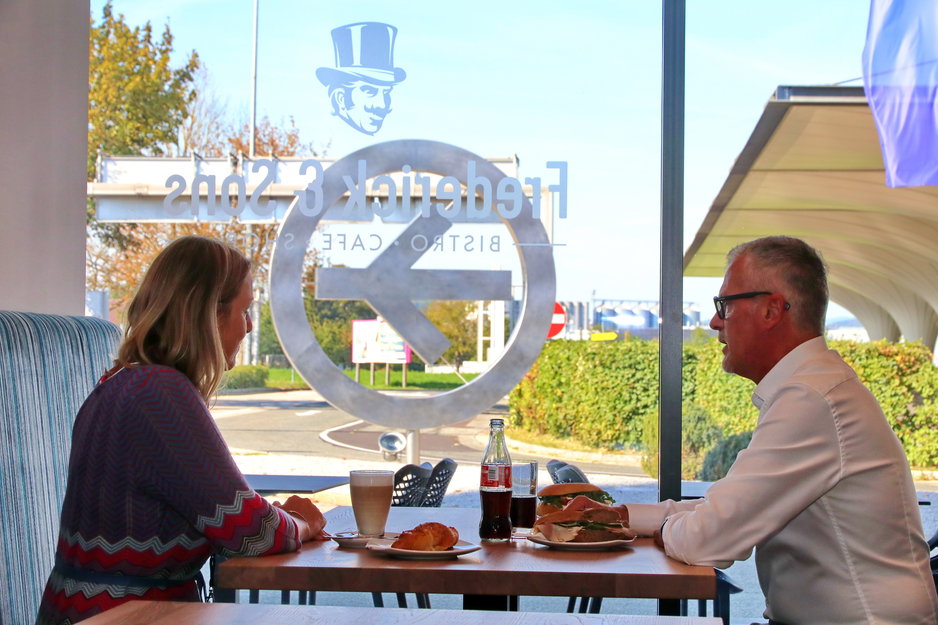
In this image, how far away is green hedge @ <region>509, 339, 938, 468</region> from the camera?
3.56 meters

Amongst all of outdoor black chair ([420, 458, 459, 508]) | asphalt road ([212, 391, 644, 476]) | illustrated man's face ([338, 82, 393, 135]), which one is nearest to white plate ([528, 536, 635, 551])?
outdoor black chair ([420, 458, 459, 508])

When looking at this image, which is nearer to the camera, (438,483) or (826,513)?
(826,513)

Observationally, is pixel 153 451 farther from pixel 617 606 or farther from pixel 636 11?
pixel 636 11

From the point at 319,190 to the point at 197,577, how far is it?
220 centimetres

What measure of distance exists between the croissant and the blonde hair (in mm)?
524

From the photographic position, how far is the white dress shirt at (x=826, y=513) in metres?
1.63

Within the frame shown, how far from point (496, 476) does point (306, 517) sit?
0.42 meters

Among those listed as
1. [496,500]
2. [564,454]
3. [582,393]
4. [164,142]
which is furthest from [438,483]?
[164,142]

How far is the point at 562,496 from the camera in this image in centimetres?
193

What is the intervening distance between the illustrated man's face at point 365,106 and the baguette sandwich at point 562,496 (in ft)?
7.28

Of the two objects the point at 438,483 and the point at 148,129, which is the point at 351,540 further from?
the point at 148,129

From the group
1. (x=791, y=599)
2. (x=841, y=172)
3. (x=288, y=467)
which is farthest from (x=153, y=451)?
(x=841, y=172)

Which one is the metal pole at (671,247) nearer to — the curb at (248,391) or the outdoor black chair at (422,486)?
the outdoor black chair at (422,486)

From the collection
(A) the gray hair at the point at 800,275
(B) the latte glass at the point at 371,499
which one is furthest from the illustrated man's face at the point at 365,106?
(B) the latte glass at the point at 371,499
